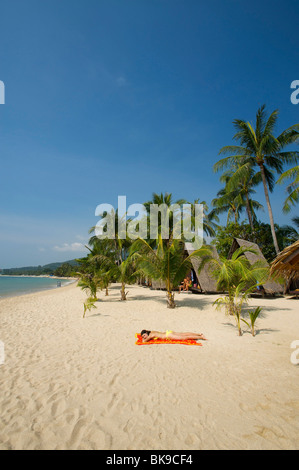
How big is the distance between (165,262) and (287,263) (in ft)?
19.6

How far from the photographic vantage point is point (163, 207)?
12.8 m

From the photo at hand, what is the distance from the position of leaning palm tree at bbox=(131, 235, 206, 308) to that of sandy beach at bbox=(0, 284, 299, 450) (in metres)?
3.79

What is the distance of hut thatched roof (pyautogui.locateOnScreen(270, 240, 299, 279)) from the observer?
317cm

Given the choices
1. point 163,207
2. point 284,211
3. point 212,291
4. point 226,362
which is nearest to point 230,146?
point 284,211

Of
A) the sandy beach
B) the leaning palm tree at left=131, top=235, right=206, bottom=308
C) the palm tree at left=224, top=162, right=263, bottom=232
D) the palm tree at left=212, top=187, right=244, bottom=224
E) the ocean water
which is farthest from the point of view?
the ocean water

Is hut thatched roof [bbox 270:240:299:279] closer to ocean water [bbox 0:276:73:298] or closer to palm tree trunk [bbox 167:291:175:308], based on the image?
palm tree trunk [bbox 167:291:175:308]

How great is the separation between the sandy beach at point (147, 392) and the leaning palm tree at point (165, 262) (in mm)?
3795

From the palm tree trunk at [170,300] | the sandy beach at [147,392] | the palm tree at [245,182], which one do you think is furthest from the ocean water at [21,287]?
the palm tree at [245,182]

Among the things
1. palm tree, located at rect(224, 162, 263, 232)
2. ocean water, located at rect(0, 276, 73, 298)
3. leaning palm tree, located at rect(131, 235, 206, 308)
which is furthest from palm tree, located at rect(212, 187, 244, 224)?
ocean water, located at rect(0, 276, 73, 298)

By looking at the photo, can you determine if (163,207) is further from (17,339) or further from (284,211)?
(17,339)

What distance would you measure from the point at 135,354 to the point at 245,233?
17411 millimetres

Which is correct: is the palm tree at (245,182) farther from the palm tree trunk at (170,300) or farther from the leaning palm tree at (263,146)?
the palm tree trunk at (170,300)

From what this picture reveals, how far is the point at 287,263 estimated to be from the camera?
3432 millimetres

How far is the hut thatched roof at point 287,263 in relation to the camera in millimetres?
3166
